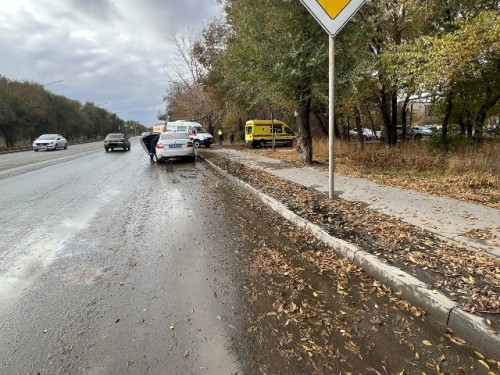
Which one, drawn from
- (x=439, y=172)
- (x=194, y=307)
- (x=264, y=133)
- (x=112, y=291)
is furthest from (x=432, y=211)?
(x=264, y=133)

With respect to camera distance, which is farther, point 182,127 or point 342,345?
point 182,127

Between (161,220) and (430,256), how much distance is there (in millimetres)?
4650

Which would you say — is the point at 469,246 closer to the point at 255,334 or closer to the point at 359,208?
the point at 359,208

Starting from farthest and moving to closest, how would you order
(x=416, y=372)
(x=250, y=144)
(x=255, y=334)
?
(x=250, y=144) → (x=255, y=334) → (x=416, y=372)

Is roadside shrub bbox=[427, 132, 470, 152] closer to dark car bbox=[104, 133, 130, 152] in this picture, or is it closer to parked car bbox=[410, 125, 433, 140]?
parked car bbox=[410, 125, 433, 140]

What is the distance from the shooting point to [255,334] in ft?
9.39

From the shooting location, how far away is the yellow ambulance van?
98.8 ft

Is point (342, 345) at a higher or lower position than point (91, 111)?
lower

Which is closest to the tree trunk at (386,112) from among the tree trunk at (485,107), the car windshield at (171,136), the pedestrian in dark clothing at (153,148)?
the tree trunk at (485,107)

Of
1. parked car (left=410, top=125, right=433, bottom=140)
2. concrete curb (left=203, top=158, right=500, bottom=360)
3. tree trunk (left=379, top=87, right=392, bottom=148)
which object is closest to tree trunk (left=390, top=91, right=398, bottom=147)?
tree trunk (left=379, top=87, right=392, bottom=148)

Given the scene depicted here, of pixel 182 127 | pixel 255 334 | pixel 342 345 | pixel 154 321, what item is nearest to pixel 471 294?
pixel 342 345

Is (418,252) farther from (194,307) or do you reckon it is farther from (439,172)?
(439,172)

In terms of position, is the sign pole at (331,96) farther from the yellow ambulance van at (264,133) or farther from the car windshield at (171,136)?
the yellow ambulance van at (264,133)

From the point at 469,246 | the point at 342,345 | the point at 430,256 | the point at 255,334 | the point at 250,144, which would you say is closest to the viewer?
the point at 342,345
